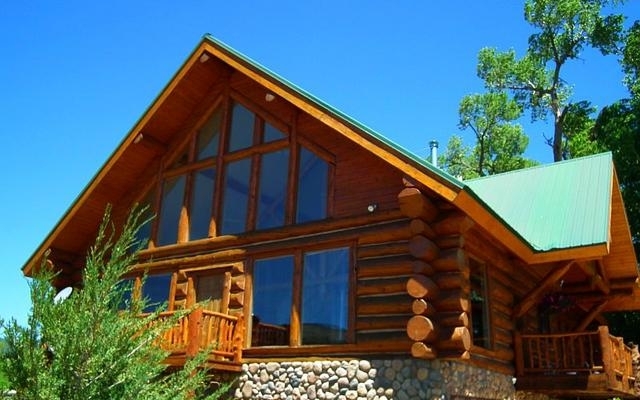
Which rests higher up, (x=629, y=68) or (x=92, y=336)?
(x=629, y=68)

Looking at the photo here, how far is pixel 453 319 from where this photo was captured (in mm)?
9680

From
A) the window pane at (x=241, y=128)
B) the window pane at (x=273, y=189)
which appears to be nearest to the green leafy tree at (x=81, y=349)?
the window pane at (x=273, y=189)

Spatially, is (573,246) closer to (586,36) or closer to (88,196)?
(88,196)

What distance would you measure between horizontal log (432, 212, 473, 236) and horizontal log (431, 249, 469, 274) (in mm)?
302

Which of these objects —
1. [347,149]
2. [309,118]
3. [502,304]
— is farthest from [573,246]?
[309,118]

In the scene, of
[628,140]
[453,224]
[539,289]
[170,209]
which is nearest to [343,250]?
[453,224]

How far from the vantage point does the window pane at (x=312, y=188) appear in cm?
1175

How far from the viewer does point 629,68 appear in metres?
27.7

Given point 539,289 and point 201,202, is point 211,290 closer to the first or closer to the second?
point 201,202

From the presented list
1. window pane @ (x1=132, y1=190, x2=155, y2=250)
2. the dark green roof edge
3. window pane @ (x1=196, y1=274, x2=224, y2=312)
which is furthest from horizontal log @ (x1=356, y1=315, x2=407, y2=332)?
window pane @ (x1=132, y1=190, x2=155, y2=250)

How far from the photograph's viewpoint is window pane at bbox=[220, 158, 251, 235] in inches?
508

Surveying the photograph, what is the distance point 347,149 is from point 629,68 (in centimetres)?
2107

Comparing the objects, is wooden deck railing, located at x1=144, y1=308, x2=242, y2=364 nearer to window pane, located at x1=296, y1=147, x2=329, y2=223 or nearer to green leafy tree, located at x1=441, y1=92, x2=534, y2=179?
window pane, located at x1=296, y1=147, x2=329, y2=223

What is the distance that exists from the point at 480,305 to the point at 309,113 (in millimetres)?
4583
